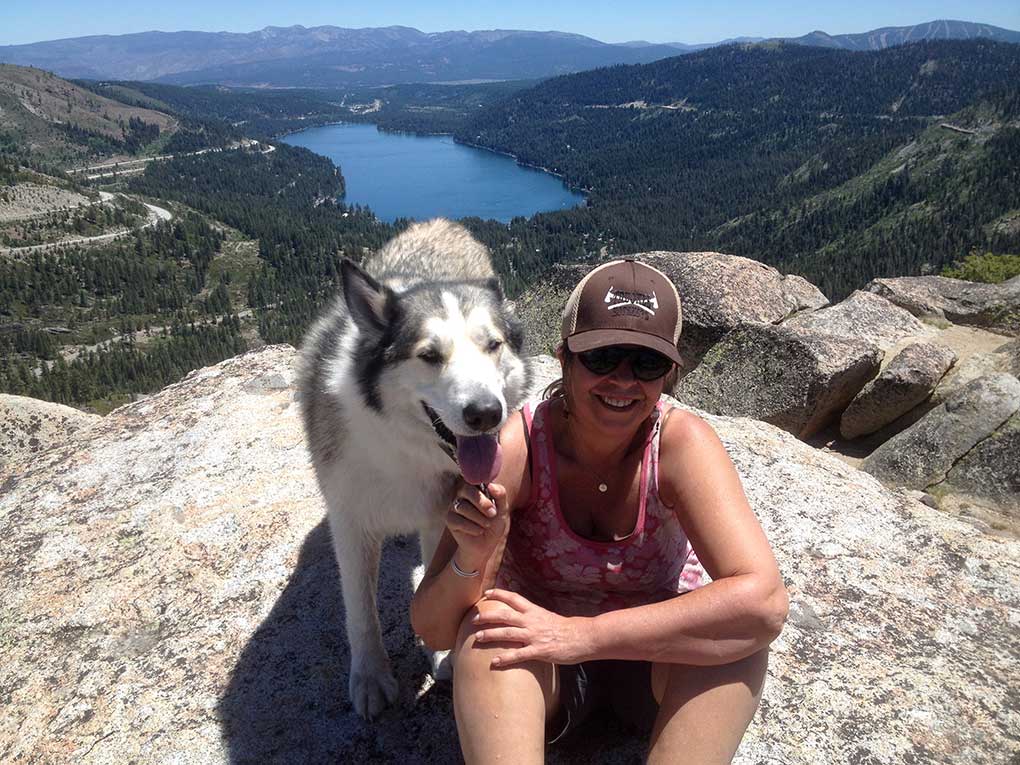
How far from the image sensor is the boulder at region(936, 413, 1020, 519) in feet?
27.1

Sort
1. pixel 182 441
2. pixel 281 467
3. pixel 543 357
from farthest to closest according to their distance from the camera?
pixel 543 357 < pixel 182 441 < pixel 281 467

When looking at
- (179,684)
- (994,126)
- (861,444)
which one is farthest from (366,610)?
(994,126)

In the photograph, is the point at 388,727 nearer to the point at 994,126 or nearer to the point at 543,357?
the point at 543,357

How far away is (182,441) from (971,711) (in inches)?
293

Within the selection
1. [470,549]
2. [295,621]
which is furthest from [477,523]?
[295,621]

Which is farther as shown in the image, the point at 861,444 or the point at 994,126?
the point at 994,126

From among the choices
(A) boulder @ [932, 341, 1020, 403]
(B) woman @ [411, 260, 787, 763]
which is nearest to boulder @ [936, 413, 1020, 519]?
(A) boulder @ [932, 341, 1020, 403]

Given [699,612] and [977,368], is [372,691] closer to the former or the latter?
[699,612]

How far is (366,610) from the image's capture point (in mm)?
4156

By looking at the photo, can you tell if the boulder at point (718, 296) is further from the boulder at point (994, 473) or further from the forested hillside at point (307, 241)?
the forested hillside at point (307, 241)

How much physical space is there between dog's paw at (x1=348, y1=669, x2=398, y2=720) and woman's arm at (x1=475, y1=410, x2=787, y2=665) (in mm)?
1457

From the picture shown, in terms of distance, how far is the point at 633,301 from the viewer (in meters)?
3.00

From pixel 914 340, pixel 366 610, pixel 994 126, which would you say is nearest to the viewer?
pixel 366 610

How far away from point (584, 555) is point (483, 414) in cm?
97
